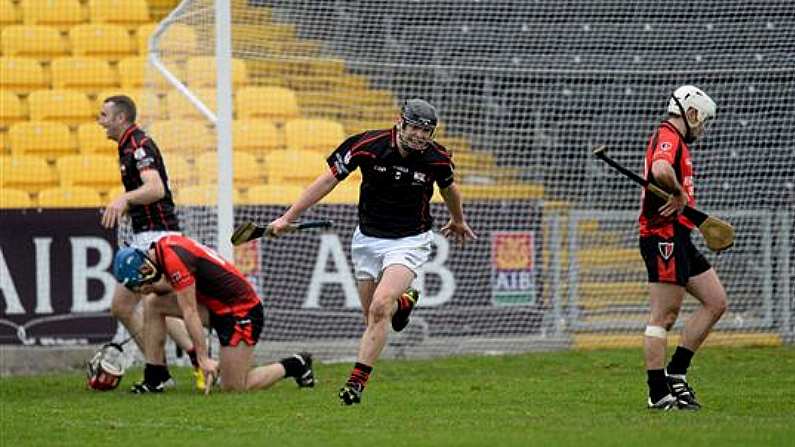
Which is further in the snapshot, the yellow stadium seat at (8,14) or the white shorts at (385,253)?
the yellow stadium seat at (8,14)

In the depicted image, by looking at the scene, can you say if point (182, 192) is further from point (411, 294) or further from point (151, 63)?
point (411, 294)

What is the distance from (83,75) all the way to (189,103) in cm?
384

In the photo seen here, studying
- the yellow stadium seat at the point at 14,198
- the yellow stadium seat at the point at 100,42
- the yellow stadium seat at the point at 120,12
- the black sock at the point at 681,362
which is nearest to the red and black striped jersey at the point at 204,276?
the black sock at the point at 681,362

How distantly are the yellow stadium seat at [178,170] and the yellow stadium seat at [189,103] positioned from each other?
0.41 meters

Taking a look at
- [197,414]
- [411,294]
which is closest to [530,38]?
[411,294]

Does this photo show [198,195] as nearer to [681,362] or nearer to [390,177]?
[390,177]

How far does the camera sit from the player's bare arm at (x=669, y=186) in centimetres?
988

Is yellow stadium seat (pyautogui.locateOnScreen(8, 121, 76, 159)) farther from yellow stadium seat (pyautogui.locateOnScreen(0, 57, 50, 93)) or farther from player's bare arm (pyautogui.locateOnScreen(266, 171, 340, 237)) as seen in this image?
player's bare arm (pyautogui.locateOnScreen(266, 171, 340, 237))

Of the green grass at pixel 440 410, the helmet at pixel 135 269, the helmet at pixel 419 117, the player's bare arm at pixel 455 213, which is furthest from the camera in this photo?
the helmet at pixel 135 269

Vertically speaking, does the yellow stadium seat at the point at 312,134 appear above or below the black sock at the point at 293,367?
above

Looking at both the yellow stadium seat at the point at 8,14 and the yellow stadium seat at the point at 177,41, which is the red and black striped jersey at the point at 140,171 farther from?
the yellow stadium seat at the point at 8,14

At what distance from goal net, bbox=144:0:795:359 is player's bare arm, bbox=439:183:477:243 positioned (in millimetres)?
4953

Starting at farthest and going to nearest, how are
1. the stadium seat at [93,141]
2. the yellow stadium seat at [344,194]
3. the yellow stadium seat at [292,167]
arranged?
the stadium seat at [93,141]
the yellow stadium seat at [292,167]
the yellow stadium seat at [344,194]

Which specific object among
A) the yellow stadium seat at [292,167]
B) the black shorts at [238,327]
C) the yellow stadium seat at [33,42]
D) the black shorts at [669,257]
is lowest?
the black shorts at [238,327]
